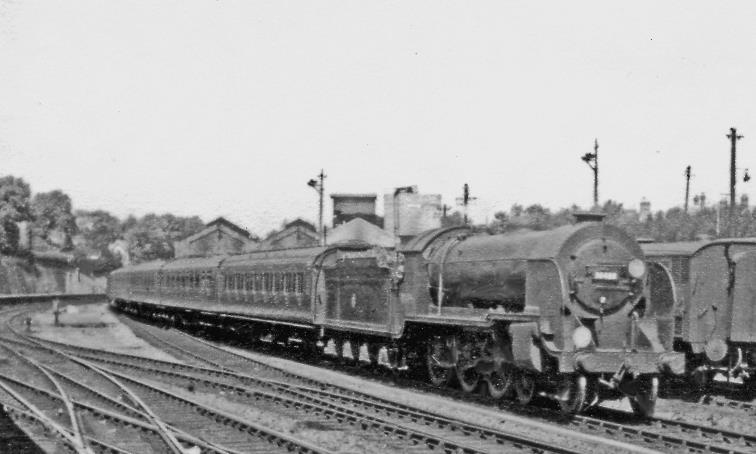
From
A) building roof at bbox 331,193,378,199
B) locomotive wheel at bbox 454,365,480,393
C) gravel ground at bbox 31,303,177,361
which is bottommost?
gravel ground at bbox 31,303,177,361

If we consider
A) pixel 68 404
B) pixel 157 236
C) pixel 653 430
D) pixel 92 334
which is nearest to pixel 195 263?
pixel 92 334

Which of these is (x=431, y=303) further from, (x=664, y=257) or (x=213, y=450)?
(x=213, y=450)

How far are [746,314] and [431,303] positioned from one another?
5.47 meters

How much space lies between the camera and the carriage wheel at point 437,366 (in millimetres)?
15375

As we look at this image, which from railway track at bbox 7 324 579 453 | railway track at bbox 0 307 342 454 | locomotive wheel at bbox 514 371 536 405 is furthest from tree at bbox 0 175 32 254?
locomotive wheel at bbox 514 371 536 405

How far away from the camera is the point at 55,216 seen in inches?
5221

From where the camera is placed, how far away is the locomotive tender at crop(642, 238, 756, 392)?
15.1 meters

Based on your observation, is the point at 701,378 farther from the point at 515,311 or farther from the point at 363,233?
the point at 363,233

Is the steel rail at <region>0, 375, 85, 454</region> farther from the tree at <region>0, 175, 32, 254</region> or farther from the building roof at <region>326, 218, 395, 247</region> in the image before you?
the tree at <region>0, 175, 32, 254</region>

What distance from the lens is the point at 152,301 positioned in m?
39.0

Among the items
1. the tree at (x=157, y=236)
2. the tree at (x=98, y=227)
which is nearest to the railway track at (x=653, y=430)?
the tree at (x=157, y=236)

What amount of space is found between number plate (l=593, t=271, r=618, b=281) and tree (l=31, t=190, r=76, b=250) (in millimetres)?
115422

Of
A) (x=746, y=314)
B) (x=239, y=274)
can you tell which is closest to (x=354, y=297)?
(x=746, y=314)

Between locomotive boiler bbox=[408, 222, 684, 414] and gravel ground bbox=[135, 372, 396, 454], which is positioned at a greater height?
locomotive boiler bbox=[408, 222, 684, 414]
